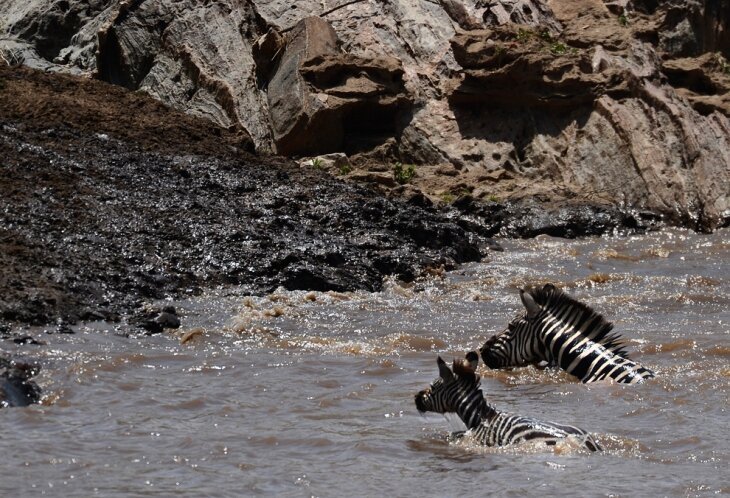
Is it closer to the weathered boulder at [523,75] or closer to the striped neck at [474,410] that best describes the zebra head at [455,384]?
the striped neck at [474,410]

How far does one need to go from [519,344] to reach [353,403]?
1.76 metres

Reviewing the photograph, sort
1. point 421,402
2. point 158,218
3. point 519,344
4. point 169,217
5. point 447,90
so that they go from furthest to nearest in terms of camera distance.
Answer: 1. point 447,90
2. point 169,217
3. point 158,218
4. point 519,344
5. point 421,402

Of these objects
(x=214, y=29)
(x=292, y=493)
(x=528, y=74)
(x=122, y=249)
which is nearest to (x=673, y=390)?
(x=292, y=493)

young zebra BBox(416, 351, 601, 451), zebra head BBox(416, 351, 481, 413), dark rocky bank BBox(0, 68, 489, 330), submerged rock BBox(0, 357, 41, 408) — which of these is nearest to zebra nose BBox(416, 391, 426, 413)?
young zebra BBox(416, 351, 601, 451)

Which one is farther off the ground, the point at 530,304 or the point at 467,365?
the point at 467,365

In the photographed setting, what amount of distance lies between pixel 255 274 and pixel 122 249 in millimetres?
1491

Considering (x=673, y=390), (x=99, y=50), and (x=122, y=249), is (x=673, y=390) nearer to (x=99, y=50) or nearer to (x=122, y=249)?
(x=122, y=249)

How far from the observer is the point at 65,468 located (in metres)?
6.64

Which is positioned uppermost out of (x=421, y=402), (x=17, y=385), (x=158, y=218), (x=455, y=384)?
(x=455, y=384)

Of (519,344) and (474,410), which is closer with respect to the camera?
(474,410)

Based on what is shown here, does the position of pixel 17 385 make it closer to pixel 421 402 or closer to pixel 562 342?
pixel 421 402

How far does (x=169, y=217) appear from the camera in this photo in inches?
576

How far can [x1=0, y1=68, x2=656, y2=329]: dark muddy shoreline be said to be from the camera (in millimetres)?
12750

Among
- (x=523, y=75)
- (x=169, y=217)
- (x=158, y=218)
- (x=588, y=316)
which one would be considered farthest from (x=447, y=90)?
(x=588, y=316)
